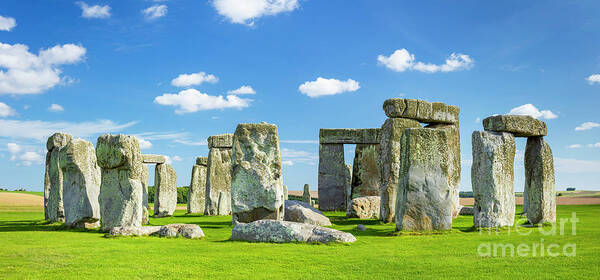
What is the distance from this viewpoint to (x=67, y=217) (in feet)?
43.0

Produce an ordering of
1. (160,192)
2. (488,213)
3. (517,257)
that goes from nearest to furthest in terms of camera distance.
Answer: (517,257), (488,213), (160,192)

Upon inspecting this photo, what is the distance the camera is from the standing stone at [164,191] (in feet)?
67.5

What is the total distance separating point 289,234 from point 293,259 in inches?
69.5

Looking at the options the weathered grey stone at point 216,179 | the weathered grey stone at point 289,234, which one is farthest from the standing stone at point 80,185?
the weathered grey stone at point 216,179

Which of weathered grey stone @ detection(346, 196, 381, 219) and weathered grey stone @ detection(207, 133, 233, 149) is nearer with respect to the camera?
weathered grey stone @ detection(346, 196, 381, 219)

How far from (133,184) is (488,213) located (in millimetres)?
8614

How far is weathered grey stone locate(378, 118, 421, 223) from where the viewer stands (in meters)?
14.4

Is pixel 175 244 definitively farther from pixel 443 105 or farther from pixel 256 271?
pixel 443 105

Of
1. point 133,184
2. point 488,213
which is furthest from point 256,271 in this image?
point 488,213

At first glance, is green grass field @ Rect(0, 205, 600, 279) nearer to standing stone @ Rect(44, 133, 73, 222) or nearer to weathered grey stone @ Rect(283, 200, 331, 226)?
weathered grey stone @ Rect(283, 200, 331, 226)

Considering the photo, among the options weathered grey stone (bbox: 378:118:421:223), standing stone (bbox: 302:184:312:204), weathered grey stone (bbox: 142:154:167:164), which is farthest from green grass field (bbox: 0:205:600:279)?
standing stone (bbox: 302:184:312:204)

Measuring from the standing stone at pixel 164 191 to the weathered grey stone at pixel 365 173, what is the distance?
8.25 meters

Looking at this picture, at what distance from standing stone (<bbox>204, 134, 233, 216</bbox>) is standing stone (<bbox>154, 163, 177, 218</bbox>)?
1.58 m

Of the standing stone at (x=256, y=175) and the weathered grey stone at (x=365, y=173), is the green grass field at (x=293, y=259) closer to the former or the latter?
the standing stone at (x=256, y=175)
